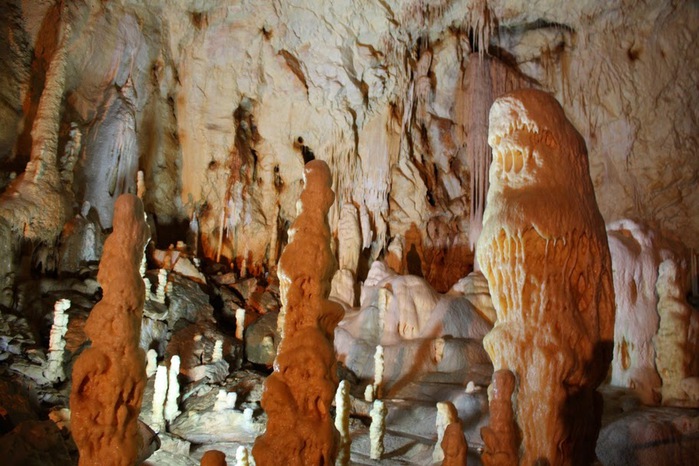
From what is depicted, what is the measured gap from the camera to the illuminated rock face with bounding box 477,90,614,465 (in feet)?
13.5

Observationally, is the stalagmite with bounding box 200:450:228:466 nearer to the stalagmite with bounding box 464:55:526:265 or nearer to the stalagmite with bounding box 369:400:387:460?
the stalagmite with bounding box 369:400:387:460

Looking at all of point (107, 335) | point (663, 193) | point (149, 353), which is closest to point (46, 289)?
point (149, 353)

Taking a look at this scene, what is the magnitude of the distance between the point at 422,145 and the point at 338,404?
12.4 meters

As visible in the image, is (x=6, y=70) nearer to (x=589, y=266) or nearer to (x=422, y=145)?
(x=422, y=145)

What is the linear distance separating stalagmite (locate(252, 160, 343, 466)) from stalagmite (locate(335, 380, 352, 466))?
129 cm

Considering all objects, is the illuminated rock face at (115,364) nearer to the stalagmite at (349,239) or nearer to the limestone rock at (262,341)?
the limestone rock at (262,341)

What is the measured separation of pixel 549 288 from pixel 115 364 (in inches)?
150

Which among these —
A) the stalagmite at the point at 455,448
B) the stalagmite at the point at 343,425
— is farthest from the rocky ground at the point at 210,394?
the stalagmite at the point at 455,448

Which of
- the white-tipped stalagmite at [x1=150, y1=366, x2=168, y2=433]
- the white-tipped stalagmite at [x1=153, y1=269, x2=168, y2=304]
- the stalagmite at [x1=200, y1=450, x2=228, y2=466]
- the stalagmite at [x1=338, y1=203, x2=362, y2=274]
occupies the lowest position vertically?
the white-tipped stalagmite at [x1=150, y1=366, x2=168, y2=433]

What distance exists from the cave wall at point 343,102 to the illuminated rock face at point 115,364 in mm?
9917

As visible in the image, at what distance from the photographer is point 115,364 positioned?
199 inches

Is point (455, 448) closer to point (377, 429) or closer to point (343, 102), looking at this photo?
point (377, 429)

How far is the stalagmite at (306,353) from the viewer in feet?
13.9

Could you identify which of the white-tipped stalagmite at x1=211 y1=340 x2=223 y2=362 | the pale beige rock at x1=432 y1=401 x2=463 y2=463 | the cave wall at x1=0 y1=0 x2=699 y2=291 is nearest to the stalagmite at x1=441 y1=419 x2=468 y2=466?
the pale beige rock at x1=432 y1=401 x2=463 y2=463
